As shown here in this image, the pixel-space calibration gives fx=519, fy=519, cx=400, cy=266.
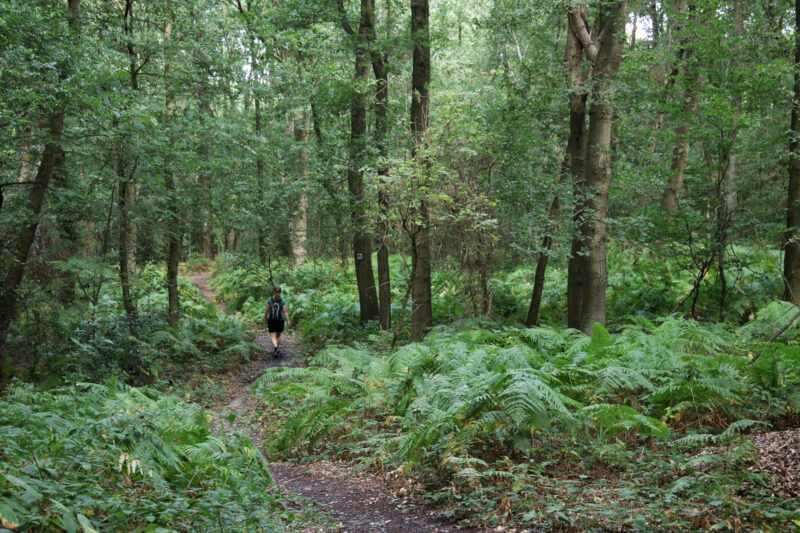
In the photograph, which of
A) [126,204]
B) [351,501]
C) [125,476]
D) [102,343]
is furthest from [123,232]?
[351,501]

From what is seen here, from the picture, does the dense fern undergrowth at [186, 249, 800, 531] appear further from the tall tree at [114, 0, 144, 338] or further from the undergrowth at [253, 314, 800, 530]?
the tall tree at [114, 0, 144, 338]

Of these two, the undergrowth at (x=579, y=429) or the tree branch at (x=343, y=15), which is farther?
the tree branch at (x=343, y=15)

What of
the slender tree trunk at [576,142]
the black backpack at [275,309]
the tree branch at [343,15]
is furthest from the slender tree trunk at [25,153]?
the slender tree trunk at [576,142]

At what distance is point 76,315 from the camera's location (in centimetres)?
952

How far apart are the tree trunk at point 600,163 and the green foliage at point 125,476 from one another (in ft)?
22.9

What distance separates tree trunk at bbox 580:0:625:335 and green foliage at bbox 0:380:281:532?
6.97 meters

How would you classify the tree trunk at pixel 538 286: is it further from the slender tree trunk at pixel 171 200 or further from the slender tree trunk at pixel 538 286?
the slender tree trunk at pixel 171 200

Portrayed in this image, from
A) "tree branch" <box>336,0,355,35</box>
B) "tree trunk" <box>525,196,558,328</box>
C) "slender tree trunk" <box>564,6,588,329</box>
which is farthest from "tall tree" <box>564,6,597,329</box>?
"tree branch" <box>336,0,355,35</box>

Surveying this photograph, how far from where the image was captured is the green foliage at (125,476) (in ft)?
9.96

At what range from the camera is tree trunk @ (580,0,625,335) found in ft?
30.8

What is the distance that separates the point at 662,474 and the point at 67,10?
12.4 metres

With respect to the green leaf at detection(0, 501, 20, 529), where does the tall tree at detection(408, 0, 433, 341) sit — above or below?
above

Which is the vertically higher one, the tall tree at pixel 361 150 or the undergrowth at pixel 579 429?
the tall tree at pixel 361 150

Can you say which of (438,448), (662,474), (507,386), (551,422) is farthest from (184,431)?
(662,474)
